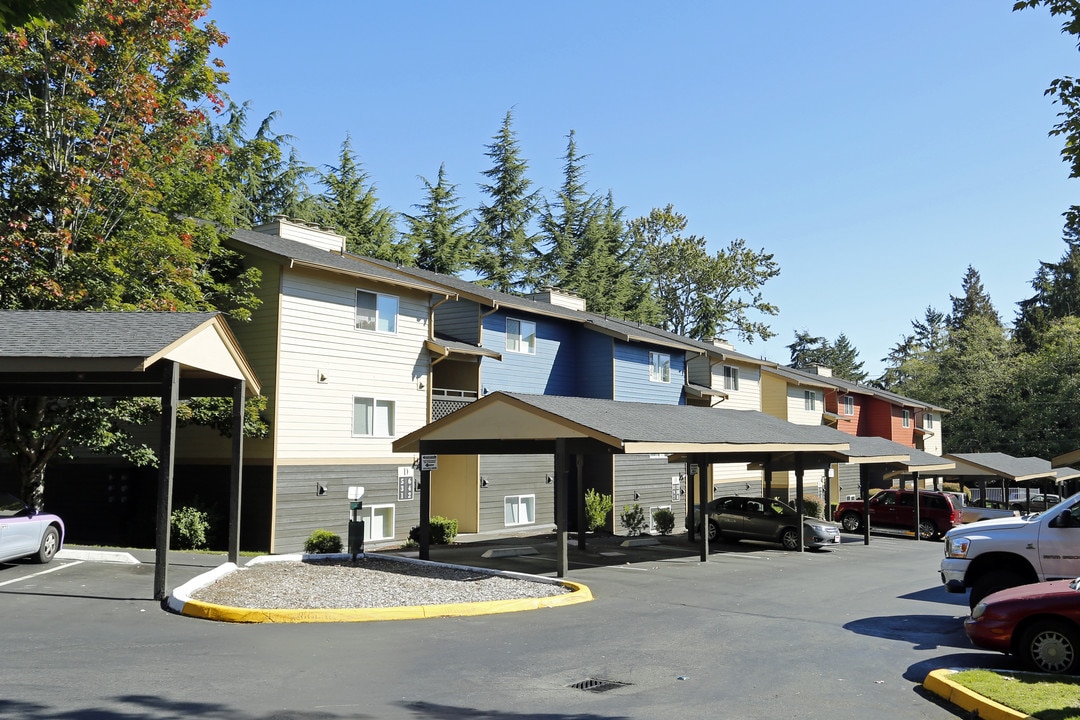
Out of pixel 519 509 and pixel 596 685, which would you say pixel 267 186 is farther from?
pixel 596 685

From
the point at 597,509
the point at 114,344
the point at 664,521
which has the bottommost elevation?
the point at 664,521

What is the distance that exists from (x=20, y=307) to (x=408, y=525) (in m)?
12.1

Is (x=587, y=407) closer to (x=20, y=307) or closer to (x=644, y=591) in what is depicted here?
(x=644, y=591)

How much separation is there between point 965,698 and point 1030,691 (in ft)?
2.03

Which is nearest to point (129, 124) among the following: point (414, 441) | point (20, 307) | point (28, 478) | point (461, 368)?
point (20, 307)

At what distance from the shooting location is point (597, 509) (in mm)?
33406

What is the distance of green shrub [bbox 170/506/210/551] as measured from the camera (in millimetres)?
23359

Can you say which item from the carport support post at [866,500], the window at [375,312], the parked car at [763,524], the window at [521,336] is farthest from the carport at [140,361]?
the carport support post at [866,500]

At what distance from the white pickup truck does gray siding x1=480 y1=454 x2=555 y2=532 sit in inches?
735

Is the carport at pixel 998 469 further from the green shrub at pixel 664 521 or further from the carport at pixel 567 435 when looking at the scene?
the carport at pixel 567 435

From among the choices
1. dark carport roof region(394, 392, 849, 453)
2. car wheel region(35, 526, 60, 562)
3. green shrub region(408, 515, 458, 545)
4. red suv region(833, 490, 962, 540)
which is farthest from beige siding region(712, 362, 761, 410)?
car wheel region(35, 526, 60, 562)

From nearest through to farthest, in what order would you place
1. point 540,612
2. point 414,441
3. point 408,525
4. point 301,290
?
point 540,612, point 414,441, point 301,290, point 408,525

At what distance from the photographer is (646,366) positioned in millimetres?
38000

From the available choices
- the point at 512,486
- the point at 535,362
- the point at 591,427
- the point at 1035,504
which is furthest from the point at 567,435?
the point at 1035,504
